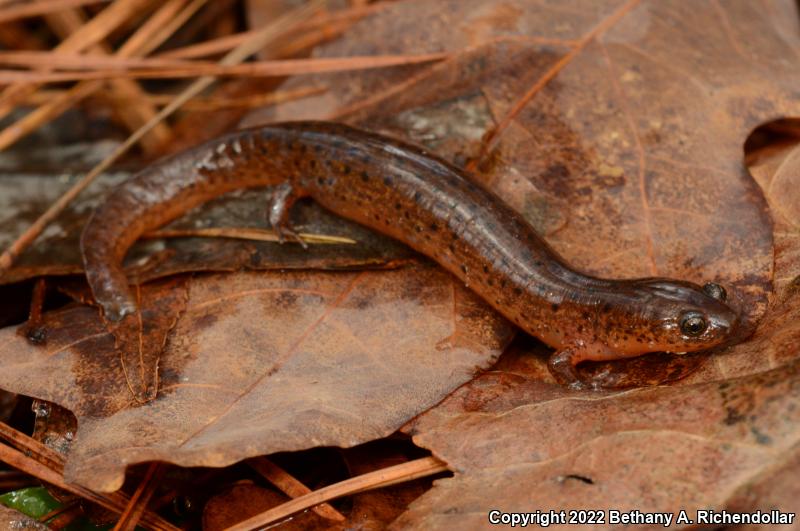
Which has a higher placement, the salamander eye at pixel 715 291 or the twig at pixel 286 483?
the salamander eye at pixel 715 291


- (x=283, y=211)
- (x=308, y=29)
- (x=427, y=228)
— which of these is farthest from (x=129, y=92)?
(x=427, y=228)

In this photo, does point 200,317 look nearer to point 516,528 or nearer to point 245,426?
point 245,426

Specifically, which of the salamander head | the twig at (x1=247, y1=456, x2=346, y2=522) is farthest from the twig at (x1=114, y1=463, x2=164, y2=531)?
the salamander head

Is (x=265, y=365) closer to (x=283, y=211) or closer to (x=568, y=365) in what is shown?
(x=283, y=211)

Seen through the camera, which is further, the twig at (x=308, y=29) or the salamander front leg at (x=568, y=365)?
the twig at (x=308, y=29)

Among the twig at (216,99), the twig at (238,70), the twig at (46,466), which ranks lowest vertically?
the twig at (46,466)

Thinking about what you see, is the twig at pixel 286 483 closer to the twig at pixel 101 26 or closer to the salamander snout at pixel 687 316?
the salamander snout at pixel 687 316

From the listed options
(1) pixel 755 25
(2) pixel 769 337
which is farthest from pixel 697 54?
(2) pixel 769 337

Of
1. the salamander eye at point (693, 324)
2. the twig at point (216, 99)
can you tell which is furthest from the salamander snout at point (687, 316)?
the twig at point (216, 99)
